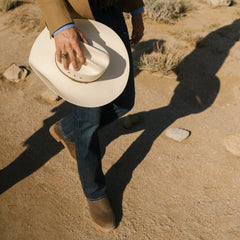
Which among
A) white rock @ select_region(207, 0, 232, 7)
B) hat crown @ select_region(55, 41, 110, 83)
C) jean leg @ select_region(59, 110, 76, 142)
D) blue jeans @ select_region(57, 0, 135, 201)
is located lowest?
white rock @ select_region(207, 0, 232, 7)

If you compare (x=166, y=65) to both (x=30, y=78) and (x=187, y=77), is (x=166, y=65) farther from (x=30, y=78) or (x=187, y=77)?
(x=30, y=78)

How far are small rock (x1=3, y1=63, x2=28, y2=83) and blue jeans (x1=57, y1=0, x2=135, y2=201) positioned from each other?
2.07 m

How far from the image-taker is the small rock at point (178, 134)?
100 inches

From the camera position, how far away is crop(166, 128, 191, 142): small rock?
2.54 meters

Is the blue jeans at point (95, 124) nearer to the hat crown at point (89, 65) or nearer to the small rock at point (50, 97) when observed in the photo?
the hat crown at point (89, 65)

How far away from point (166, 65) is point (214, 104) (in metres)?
0.84

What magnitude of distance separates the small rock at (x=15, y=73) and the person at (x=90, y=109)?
1.70m

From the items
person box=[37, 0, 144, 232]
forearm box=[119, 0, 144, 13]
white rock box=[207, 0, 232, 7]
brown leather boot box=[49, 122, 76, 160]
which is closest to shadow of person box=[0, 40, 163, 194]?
brown leather boot box=[49, 122, 76, 160]

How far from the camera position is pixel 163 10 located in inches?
196

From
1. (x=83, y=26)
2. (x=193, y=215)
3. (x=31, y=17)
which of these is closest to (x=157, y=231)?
(x=193, y=215)

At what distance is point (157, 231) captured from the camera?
1817 millimetres

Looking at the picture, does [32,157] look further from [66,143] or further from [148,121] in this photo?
[148,121]

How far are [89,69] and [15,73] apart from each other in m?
2.48

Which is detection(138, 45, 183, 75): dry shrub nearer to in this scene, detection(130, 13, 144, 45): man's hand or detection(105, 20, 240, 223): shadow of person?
detection(105, 20, 240, 223): shadow of person
